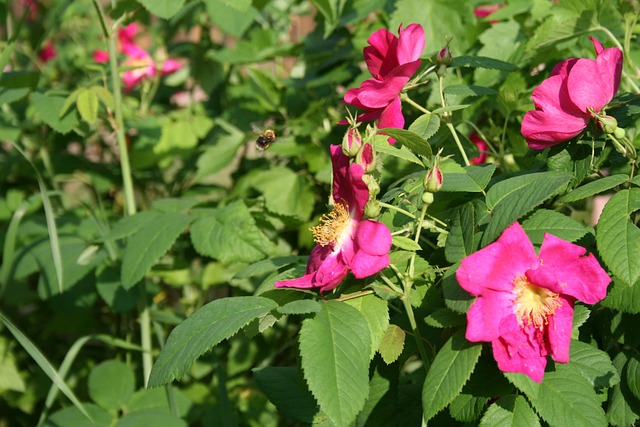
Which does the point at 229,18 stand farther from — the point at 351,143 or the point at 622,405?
the point at 622,405

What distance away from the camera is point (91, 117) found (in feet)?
5.17

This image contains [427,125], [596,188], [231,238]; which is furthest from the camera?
[231,238]

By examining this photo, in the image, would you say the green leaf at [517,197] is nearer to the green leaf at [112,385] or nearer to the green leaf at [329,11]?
the green leaf at [329,11]

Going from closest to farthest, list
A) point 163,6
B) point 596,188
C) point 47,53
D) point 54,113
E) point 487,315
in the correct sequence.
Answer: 1. point 487,315
2. point 596,188
3. point 163,6
4. point 54,113
5. point 47,53

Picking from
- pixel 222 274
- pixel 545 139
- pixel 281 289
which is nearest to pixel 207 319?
pixel 281 289

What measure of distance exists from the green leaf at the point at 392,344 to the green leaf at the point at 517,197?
0.16 metres

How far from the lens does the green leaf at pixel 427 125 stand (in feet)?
3.39

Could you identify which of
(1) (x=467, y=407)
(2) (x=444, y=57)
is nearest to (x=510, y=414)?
(1) (x=467, y=407)

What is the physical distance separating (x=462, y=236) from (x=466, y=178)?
78mm

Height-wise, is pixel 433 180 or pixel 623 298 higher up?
pixel 433 180

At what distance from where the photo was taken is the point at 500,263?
32.9 inches

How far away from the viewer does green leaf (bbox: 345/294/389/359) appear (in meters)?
0.90

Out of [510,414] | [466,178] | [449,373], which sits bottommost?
[510,414]

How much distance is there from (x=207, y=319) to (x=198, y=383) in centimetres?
128
